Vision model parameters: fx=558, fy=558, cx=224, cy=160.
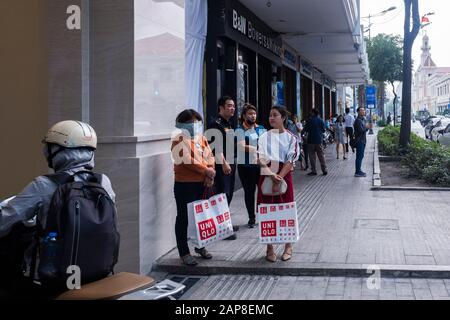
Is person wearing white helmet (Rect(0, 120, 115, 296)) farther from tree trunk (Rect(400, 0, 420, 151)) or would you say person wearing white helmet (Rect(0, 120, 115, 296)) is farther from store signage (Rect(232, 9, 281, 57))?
tree trunk (Rect(400, 0, 420, 151))

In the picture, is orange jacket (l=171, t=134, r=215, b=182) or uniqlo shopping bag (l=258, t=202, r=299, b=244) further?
uniqlo shopping bag (l=258, t=202, r=299, b=244)

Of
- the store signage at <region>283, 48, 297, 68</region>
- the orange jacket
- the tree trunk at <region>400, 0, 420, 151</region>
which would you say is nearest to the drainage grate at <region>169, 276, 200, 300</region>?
the orange jacket

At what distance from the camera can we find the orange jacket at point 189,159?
5855 millimetres

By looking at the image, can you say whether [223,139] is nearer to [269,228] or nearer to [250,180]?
[250,180]

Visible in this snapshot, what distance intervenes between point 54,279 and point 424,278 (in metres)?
3.99

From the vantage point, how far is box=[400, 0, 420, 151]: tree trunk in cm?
1753

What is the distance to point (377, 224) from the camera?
8.10 m

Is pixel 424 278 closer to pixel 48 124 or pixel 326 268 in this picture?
pixel 326 268

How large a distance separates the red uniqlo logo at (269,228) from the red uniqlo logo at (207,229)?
1.71 feet

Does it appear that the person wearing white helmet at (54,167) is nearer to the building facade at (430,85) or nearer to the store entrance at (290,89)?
the store entrance at (290,89)

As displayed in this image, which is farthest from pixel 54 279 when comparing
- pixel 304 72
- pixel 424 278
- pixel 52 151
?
pixel 304 72

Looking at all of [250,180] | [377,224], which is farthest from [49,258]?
[377,224]

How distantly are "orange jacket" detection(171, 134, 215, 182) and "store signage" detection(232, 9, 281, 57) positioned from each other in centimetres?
622

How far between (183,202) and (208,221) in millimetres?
338
